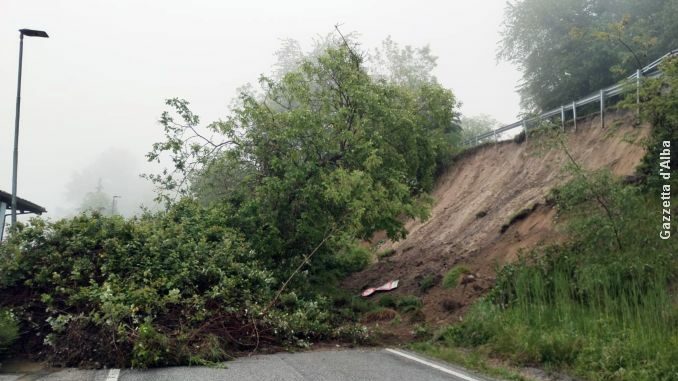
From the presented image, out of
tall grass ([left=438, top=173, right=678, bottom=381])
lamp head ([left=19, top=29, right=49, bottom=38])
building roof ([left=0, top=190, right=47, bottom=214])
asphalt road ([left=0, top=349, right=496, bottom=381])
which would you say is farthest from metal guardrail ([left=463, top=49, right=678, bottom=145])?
building roof ([left=0, top=190, right=47, bottom=214])

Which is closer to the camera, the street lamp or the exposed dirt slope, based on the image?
the exposed dirt slope

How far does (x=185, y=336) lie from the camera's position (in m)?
8.63

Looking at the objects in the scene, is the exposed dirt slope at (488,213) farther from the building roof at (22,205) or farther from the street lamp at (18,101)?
the building roof at (22,205)

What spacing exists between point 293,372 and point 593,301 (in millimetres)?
5241

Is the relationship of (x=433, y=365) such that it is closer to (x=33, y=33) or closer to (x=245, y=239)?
(x=245, y=239)

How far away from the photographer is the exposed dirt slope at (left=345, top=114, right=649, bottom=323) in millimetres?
13859

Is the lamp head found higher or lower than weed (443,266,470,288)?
higher

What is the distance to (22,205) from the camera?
26719 millimetres

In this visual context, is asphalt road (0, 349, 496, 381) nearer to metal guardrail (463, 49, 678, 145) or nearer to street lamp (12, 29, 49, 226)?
metal guardrail (463, 49, 678, 145)

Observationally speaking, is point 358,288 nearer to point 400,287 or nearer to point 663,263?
point 400,287

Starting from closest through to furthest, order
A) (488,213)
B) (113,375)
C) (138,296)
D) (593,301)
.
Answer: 1. (113,375)
2. (138,296)
3. (593,301)
4. (488,213)

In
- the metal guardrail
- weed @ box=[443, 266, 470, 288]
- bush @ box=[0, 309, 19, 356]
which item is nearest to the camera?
bush @ box=[0, 309, 19, 356]

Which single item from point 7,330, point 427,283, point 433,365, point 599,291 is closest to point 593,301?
point 599,291

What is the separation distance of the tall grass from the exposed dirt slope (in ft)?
4.66
